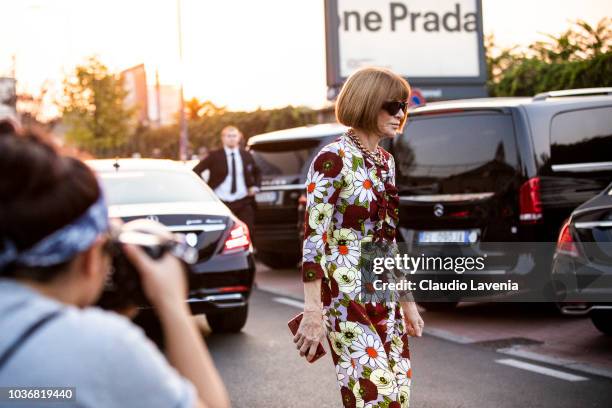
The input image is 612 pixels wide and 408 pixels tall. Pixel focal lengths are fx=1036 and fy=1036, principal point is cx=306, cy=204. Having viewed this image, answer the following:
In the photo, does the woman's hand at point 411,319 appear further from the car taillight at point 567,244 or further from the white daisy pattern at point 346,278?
the car taillight at point 567,244

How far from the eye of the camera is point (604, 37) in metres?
25.2

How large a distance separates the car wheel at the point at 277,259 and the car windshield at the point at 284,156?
1.33 meters

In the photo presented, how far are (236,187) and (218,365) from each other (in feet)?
18.1

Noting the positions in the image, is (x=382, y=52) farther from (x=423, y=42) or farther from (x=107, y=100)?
(x=107, y=100)

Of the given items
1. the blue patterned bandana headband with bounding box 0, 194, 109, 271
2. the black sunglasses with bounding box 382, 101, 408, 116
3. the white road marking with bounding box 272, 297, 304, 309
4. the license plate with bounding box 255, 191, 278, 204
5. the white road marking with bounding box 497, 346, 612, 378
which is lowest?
the white road marking with bounding box 272, 297, 304, 309

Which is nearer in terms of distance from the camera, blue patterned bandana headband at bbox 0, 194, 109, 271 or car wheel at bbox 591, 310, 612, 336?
blue patterned bandana headband at bbox 0, 194, 109, 271

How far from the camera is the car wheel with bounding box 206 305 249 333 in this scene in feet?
29.1

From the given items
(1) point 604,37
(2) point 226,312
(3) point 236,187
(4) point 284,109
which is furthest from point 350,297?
(4) point 284,109

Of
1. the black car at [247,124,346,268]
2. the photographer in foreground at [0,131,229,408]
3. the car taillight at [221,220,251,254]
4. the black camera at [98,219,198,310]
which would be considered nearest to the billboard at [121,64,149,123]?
the black car at [247,124,346,268]

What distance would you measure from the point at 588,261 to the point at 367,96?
3.69 m

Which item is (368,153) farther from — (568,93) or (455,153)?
(568,93)

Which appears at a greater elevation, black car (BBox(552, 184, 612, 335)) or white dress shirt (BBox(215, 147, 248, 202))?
white dress shirt (BBox(215, 147, 248, 202))

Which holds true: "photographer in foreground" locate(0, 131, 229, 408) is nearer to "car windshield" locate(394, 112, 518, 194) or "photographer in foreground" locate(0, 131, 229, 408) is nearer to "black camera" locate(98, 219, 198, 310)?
"black camera" locate(98, 219, 198, 310)

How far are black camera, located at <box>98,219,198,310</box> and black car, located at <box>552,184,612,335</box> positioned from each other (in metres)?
5.62
